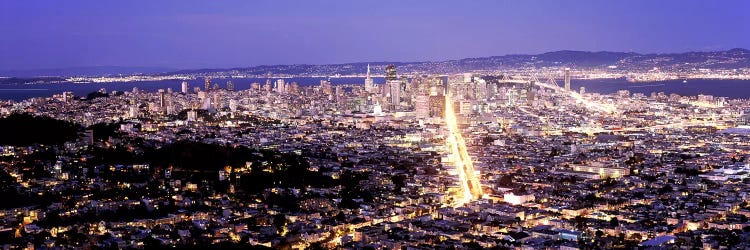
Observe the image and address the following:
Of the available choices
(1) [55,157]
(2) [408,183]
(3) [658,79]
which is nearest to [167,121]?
(1) [55,157]

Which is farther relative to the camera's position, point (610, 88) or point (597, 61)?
point (597, 61)

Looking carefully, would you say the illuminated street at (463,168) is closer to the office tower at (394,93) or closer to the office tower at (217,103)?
the office tower at (394,93)

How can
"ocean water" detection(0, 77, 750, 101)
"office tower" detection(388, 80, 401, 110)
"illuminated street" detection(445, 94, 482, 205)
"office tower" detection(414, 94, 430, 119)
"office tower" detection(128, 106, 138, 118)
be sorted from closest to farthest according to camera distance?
"illuminated street" detection(445, 94, 482, 205)
"office tower" detection(128, 106, 138, 118)
"office tower" detection(414, 94, 430, 119)
"office tower" detection(388, 80, 401, 110)
"ocean water" detection(0, 77, 750, 101)

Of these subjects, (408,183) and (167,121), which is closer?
(408,183)

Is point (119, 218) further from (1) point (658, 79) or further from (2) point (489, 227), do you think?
(1) point (658, 79)

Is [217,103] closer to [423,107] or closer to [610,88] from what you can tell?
[423,107]

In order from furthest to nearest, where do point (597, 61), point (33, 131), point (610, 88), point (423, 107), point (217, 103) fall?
point (597, 61) → point (610, 88) → point (217, 103) → point (423, 107) → point (33, 131)

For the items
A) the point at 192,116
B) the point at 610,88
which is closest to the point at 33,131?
the point at 192,116

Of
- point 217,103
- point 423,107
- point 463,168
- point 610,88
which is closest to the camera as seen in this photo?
point 463,168

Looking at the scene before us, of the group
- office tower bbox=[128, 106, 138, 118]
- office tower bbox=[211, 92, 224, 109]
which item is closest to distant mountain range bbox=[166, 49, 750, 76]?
office tower bbox=[211, 92, 224, 109]

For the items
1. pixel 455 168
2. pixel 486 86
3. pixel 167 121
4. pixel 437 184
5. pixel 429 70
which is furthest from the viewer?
pixel 429 70

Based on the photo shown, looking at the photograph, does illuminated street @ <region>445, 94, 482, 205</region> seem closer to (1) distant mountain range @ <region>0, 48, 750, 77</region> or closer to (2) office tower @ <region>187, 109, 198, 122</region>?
(2) office tower @ <region>187, 109, 198, 122</region>
